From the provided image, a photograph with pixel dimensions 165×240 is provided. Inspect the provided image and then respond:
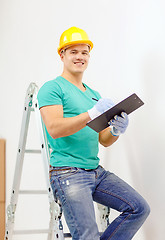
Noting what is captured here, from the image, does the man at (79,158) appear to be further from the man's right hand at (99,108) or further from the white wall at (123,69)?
the white wall at (123,69)

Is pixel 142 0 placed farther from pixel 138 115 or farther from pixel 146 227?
pixel 146 227

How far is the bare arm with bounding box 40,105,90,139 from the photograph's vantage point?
1647mm

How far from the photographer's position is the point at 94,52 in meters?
2.53

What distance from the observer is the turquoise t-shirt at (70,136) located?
1751 millimetres

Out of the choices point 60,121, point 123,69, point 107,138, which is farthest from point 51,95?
point 123,69

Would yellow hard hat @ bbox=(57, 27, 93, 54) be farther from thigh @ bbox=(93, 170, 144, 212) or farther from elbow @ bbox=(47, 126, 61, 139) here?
thigh @ bbox=(93, 170, 144, 212)

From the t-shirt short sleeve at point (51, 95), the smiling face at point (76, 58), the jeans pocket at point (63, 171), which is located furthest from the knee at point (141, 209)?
the smiling face at point (76, 58)

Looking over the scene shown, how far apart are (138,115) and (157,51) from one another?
35cm

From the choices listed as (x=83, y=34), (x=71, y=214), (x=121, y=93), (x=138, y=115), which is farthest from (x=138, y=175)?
(x=83, y=34)

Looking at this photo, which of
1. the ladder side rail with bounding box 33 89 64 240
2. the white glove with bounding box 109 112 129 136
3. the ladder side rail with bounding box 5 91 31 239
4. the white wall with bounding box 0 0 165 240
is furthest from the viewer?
the ladder side rail with bounding box 5 91 31 239

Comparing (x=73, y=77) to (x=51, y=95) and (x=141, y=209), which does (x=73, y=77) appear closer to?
(x=51, y=95)

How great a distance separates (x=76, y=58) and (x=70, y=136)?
1.17ft

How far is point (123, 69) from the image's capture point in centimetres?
228

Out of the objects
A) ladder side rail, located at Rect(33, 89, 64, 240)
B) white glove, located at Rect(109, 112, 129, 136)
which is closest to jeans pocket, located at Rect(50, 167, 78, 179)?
ladder side rail, located at Rect(33, 89, 64, 240)
